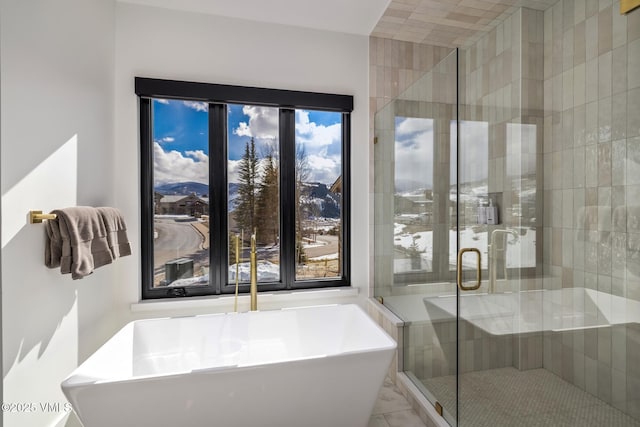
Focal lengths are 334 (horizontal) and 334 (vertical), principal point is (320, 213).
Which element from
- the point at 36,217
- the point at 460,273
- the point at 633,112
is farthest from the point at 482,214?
the point at 36,217

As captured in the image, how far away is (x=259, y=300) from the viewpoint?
2.68 meters

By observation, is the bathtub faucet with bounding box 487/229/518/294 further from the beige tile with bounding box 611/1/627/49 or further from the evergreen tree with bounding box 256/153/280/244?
the evergreen tree with bounding box 256/153/280/244

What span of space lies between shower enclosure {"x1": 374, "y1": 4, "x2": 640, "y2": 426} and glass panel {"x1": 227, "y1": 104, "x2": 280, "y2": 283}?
3.56 ft

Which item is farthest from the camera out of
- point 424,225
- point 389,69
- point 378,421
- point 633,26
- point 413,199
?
A: point 389,69

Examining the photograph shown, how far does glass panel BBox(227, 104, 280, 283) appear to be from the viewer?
2.73 meters

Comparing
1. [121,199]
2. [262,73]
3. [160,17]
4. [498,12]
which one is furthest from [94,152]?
[498,12]

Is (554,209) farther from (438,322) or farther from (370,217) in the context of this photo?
(370,217)

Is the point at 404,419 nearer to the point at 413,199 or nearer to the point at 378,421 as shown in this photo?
the point at 378,421

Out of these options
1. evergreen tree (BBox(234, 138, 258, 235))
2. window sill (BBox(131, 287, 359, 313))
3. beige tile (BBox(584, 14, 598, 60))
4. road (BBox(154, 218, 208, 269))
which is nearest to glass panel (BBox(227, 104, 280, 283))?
evergreen tree (BBox(234, 138, 258, 235))

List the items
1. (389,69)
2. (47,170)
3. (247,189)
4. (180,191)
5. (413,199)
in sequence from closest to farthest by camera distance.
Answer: (47,170), (413,199), (180,191), (247,189), (389,69)

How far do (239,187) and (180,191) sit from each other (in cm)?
46

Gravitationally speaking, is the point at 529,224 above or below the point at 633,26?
below

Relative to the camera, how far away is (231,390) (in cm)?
158

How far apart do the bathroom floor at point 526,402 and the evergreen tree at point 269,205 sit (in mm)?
1643
